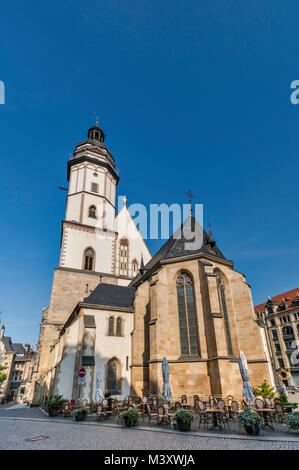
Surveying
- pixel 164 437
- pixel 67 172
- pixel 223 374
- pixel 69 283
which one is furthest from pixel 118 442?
pixel 67 172

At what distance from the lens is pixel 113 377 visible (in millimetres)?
18781

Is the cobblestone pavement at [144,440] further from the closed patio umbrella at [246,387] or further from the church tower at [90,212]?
the church tower at [90,212]

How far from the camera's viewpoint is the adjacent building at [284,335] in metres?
45.5

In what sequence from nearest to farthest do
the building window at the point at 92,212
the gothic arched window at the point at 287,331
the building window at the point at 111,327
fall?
the building window at the point at 111,327
the building window at the point at 92,212
the gothic arched window at the point at 287,331

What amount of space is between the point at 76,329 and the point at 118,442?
39.7ft

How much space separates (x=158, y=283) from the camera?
18.4 metres

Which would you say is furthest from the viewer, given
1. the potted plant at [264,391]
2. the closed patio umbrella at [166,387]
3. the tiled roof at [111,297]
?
the tiled roof at [111,297]

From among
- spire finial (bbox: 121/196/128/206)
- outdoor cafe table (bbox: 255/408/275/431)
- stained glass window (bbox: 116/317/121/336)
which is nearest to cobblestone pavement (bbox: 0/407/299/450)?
outdoor cafe table (bbox: 255/408/275/431)

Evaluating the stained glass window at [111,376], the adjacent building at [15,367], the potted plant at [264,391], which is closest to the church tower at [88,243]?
the stained glass window at [111,376]

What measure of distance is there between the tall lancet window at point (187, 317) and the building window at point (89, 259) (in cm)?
1474

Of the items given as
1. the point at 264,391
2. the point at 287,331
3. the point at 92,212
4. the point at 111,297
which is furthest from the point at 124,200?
the point at 287,331

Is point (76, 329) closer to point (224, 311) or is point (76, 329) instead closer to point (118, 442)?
point (224, 311)

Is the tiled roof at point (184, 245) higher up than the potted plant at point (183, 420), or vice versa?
the tiled roof at point (184, 245)

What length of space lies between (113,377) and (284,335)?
4131cm
